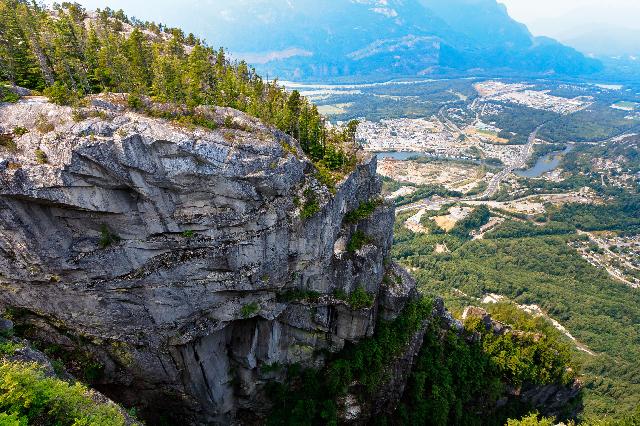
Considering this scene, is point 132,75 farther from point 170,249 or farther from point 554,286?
point 554,286

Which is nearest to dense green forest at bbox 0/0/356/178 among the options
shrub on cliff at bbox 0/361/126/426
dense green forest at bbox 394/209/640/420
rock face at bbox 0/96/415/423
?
rock face at bbox 0/96/415/423

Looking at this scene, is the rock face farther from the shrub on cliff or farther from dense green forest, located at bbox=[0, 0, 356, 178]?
the shrub on cliff

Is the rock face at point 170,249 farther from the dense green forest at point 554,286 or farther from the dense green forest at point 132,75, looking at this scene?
the dense green forest at point 554,286

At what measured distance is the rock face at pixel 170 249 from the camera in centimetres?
2466

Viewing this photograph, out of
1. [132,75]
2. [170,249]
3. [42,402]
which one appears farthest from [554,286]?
[42,402]

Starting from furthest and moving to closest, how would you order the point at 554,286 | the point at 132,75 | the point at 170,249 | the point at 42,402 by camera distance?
the point at 554,286 → the point at 132,75 → the point at 170,249 → the point at 42,402

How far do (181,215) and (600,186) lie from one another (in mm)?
214317

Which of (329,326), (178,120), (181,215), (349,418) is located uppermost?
(178,120)

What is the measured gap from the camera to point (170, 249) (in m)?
28.7

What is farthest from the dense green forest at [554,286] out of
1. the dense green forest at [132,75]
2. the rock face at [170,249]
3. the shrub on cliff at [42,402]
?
the shrub on cliff at [42,402]

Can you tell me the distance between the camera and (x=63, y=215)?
1032 inches

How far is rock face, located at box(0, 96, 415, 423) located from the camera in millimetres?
24656

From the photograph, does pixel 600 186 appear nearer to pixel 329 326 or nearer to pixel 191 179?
pixel 329 326

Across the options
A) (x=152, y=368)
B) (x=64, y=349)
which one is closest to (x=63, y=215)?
(x=64, y=349)
